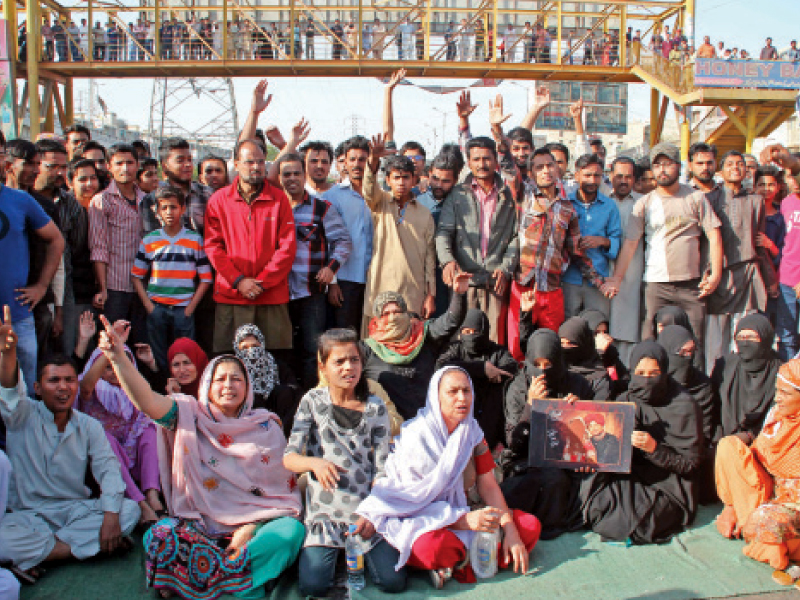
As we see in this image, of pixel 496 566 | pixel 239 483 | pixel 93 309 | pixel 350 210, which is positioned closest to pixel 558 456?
pixel 496 566

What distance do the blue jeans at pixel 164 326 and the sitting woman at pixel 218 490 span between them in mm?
1469

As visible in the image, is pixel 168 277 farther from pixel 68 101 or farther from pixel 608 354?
pixel 68 101

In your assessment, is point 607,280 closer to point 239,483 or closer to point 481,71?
point 239,483

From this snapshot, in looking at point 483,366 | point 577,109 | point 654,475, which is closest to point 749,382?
point 654,475

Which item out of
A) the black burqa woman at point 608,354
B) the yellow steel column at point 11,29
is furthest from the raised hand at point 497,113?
the yellow steel column at point 11,29

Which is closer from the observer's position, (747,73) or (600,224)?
(600,224)

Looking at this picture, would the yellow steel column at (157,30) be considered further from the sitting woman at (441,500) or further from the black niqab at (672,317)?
the sitting woman at (441,500)

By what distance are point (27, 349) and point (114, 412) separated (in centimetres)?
69

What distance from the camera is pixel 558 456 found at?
13.1 feet

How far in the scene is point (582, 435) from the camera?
3.97m

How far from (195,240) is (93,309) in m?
0.95

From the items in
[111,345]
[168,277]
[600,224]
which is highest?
[600,224]

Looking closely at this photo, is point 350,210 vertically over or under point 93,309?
over

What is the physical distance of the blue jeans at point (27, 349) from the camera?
Answer: 421 cm
